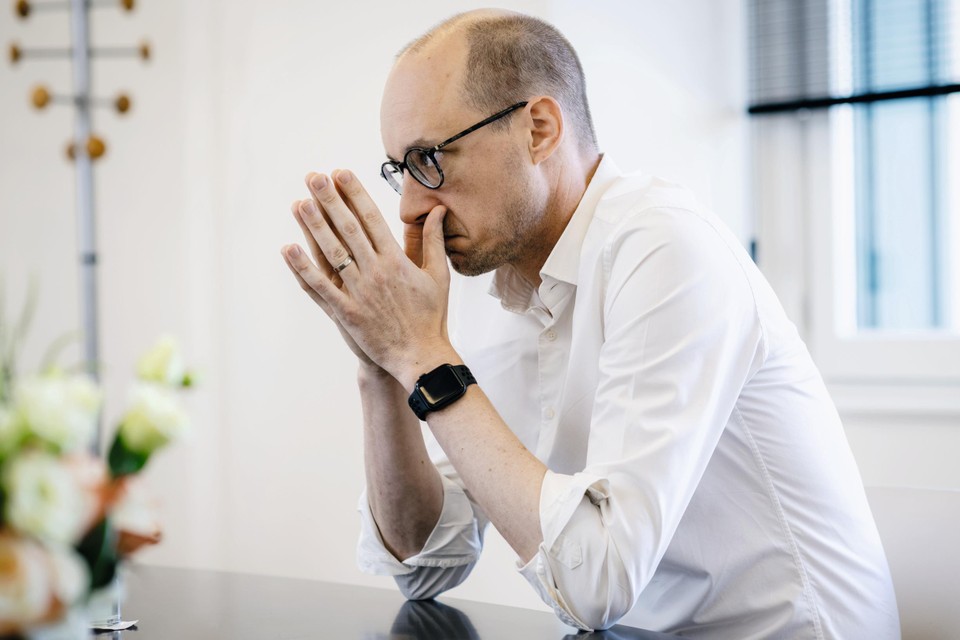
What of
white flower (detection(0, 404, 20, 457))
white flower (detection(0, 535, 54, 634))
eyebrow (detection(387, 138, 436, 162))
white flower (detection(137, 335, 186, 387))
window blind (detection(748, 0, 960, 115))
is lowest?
white flower (detection(0, 535, 54, 634))

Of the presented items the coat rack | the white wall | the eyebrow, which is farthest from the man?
the coat rack

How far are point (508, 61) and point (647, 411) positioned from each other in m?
0.54

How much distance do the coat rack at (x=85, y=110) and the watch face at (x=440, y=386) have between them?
1979 millimetres

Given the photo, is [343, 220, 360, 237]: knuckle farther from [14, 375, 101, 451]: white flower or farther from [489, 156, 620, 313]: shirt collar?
[14, 375, 101, 451]: white flower

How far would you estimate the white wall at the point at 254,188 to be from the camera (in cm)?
237

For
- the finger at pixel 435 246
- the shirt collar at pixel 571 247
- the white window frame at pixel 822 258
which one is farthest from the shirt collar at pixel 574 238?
the white window frame at pixel 822 258

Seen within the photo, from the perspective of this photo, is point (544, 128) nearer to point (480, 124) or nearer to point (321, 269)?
point (480, 124)

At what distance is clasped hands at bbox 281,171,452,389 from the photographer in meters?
1.22

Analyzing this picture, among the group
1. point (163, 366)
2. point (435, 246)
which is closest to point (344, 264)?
point (435, 246)

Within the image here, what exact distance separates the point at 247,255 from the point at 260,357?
0.91 ft

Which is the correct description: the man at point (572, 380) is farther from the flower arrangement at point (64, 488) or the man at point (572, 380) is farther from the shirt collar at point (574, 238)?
the flower arrangement at point (64, 488)

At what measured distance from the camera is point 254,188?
2672 millimetres

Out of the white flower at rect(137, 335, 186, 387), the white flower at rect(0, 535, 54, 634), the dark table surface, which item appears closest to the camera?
the white flower at rect(0, 535, 54, 634)

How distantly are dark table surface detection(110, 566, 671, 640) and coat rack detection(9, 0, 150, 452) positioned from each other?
1.86 m
